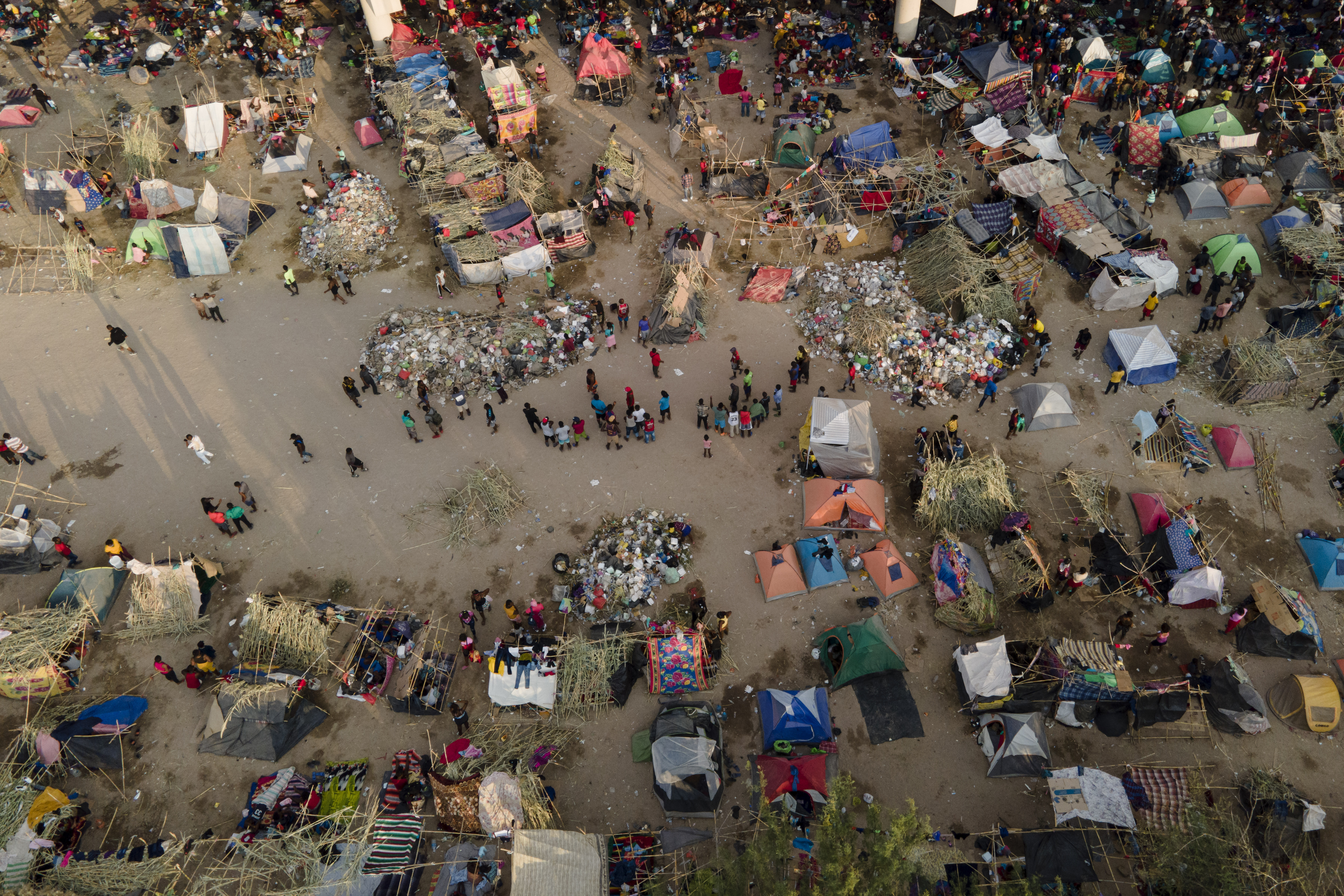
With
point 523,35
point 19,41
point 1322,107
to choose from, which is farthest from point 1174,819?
point 19,41

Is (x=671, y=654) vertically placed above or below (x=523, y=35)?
below

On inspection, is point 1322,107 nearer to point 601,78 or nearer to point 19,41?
point 601,78

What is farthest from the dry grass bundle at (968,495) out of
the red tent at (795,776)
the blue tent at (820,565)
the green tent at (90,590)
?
the green tent at (90,590)

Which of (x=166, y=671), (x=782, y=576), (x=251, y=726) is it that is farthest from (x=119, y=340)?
(x=782, y=576)

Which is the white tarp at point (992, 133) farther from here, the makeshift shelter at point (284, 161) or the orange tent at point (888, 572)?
the makeshift shelter at point (284, 161)

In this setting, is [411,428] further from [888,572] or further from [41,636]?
[888,572]
